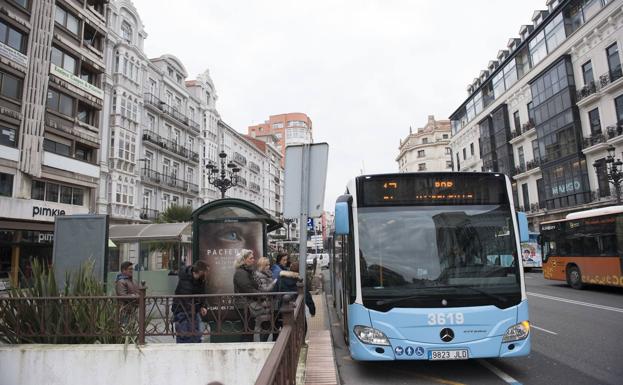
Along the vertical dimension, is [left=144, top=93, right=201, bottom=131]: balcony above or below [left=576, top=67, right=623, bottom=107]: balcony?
above

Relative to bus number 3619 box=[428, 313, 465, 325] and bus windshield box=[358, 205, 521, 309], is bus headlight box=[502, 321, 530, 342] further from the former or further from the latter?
bus number 3619 box=[428, 313, 465, 325]

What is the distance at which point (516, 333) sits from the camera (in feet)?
18.3

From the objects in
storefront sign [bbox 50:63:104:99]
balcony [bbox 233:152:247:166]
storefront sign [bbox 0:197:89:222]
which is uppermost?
balcony [bbox 233:152:247:166]

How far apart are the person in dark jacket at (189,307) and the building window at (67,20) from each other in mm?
25076

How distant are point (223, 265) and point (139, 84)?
30.3m

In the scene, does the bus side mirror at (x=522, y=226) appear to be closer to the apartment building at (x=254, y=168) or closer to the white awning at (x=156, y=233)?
the white awning at (x=156, y=233)

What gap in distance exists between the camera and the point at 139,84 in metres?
35.0

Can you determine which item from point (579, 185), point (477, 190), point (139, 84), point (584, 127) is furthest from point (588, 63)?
point (139, 84)

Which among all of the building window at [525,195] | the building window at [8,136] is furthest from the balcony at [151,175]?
the building window at [525,195]

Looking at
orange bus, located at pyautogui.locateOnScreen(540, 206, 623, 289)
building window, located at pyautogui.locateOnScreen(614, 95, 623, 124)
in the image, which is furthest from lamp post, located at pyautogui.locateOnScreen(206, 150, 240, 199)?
building window, located at pyautogui.locateOnScreen(614, 95, 623, 124)

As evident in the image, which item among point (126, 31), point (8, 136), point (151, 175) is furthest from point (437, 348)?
point (126, 31)

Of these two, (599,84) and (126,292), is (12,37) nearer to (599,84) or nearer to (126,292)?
(126,292)

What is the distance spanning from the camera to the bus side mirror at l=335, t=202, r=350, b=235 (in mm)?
5995

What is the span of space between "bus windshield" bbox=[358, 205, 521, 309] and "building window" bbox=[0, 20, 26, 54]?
23709mm
